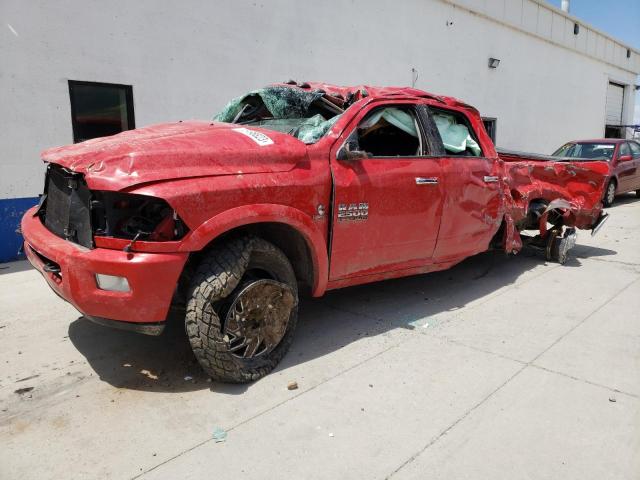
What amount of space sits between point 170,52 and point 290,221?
529 cm

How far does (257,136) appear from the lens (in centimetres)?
343

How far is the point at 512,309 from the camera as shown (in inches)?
187

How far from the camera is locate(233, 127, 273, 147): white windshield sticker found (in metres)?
3.37

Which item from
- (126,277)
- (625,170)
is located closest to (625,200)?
(625,170)

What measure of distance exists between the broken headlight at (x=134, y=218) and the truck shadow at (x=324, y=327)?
3.36 feet

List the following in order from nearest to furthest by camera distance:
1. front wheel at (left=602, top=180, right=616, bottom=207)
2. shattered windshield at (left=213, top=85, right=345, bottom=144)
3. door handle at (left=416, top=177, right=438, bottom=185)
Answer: shattered windshield at (left=213, top=85, right=345, bottom=144) < door handle at (left=416, top=177, right=438, bottom=185) < front wheel at (left=602, top=180, right=616, bottom=207)

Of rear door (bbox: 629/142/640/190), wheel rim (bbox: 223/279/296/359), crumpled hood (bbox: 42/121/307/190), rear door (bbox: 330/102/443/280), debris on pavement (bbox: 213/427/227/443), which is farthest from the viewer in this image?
rear door (bbox: 629/142/640/190)

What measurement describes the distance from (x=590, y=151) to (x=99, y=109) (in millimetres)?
10667

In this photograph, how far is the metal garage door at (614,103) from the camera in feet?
76.7

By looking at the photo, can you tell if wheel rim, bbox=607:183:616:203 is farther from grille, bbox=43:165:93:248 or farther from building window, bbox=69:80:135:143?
grille, bbox=43:165:93:248

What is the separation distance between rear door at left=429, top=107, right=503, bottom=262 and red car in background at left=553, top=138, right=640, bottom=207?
25.3 feet

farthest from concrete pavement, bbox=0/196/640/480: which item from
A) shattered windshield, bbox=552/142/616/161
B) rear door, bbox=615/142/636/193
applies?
rear door, bbox=615/142/636/193

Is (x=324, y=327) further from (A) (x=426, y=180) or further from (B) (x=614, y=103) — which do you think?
(B) (x=614, y=103)

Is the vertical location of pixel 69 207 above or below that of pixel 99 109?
below
